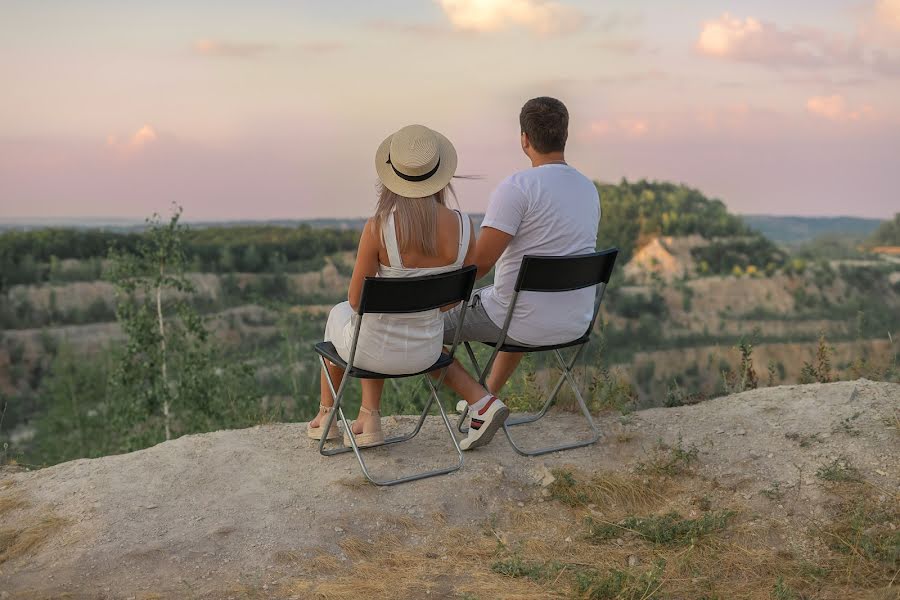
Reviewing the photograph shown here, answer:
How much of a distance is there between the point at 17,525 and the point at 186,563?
1.00 meters

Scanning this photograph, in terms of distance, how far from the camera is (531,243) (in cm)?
438

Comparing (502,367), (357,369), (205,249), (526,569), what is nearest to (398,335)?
(357,369)

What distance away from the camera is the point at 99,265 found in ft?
117

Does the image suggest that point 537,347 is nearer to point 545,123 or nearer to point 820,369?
point 545,123

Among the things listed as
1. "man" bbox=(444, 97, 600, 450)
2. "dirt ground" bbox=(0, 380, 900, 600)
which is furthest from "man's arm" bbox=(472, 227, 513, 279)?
"dirt ground" bbox=(0, 380, 900, 600)

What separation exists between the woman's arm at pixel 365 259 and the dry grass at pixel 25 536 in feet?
5.27

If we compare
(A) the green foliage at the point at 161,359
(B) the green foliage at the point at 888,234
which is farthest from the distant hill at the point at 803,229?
(A) the green foliage at the point at 161,359

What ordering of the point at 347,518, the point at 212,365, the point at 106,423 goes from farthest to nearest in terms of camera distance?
the point at 106,423
the point at 212,365
the point at 347,518

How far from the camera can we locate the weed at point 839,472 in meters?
4.24

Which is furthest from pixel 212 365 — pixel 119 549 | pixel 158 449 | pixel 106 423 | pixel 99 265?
pixel 99 265

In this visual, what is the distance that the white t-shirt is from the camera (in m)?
4.27

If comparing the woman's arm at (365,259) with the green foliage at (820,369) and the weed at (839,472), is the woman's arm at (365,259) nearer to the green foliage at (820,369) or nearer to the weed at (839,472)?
the weed at (839,472)

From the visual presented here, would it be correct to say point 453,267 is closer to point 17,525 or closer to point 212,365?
point 17,525

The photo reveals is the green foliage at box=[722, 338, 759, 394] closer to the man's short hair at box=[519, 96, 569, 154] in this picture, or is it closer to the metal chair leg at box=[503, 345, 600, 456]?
the metal chair leg at box=[503, 345, 600, 456]
